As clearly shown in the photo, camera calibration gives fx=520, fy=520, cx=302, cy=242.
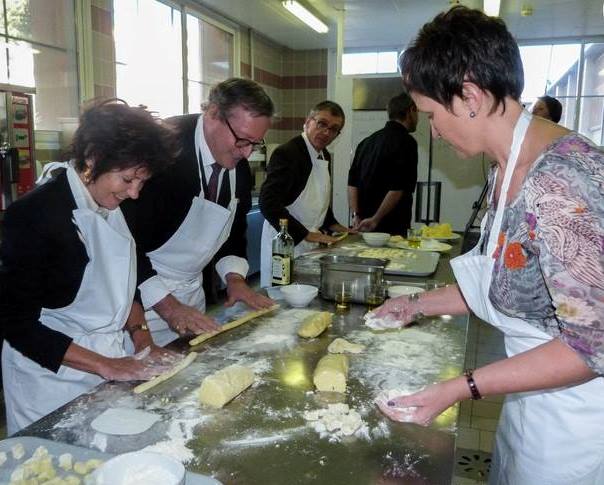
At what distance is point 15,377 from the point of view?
148 centimetres

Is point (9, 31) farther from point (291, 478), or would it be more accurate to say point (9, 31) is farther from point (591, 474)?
point (591, 474)

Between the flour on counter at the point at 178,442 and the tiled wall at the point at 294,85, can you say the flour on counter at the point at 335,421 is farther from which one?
the tiled wall at the point at 294,85

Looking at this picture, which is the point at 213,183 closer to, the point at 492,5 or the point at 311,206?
the point at 311,206

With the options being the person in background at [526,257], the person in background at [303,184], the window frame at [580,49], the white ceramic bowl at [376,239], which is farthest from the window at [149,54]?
the window frame at [580,49]

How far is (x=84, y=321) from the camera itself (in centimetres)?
149

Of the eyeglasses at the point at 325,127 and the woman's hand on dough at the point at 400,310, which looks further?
the eyeglasses at the point at 325,127

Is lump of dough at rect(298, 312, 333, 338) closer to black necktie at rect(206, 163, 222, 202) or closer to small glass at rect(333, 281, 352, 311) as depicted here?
small glass at rect(333, 281, 352, 311)

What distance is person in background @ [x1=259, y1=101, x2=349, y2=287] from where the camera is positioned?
328cm

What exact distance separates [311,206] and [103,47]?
8.04 ft

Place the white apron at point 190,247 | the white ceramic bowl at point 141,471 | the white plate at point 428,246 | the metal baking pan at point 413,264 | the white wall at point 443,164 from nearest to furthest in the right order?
the white ceramic bowl at point 141,471 < the white apron at point 190,247 < the metal baking pan at point 413,264 < the white plate at point 428,246 < the white wall at point 443,164

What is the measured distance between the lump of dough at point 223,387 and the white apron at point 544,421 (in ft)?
2.10

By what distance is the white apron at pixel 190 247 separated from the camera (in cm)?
207

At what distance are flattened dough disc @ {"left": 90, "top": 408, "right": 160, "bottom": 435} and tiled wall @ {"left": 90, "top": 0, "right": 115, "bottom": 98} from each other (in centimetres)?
385

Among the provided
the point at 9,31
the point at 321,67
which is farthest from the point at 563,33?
the point at 9,31
